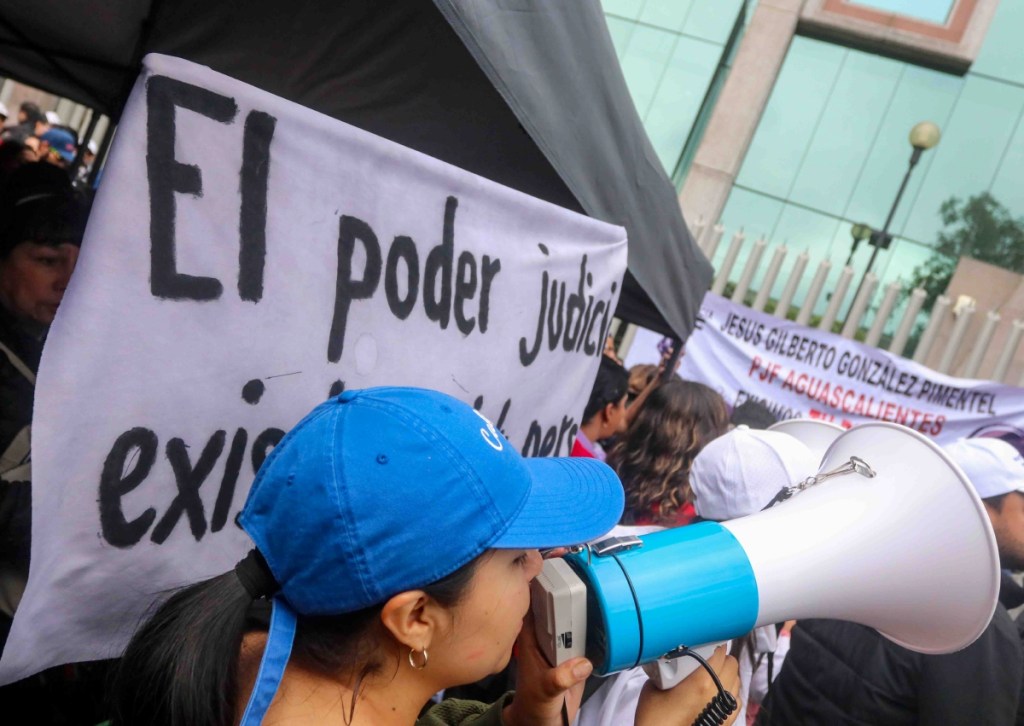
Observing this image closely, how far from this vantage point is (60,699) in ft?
5.42

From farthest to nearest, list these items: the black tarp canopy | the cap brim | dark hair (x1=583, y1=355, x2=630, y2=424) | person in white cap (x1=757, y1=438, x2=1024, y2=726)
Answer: dark hair (x1=583, y1=355, x2=630, y2=424) < person in white cap (x1=757, y1=438, x2=1024, y2=726) < the black tarp canopy < the cap brim

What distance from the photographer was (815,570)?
125cm

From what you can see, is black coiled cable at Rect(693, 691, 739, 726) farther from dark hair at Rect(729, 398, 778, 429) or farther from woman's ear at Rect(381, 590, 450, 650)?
dark hair at Rect(729, 398, 778, 429)

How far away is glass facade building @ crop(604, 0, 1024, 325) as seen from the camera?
36.8ft

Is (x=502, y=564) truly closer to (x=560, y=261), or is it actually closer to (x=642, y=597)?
(x=642, y=597)

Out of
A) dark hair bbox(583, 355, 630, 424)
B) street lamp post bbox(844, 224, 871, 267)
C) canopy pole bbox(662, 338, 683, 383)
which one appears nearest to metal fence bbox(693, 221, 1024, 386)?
street lamp post bbox(844, 224, 871, 267)

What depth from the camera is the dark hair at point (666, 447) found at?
98.0 inches

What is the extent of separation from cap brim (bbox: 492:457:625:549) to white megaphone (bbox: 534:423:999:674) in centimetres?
12

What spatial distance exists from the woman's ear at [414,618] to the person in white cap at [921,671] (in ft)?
Answer: 3.27

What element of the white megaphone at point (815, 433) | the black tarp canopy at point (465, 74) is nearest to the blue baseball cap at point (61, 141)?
the black tarp canopy at point (465, 74)

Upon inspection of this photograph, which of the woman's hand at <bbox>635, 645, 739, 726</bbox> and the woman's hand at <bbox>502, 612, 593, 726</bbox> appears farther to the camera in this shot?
the woman's hand at <bbox>635, 645, 739, 726</bbox>

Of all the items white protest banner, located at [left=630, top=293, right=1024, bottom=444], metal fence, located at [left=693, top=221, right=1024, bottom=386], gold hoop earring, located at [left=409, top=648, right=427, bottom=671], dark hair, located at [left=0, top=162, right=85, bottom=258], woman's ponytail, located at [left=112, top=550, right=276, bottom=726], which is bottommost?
woman's ponytail, located at [left=112, top=550, right=276, bottom=726]

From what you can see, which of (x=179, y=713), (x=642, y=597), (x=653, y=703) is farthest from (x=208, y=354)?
(x=653, y=703)

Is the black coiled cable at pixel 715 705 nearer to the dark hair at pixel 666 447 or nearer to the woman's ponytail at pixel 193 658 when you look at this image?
the woman's ponytail at pixel 193 658
